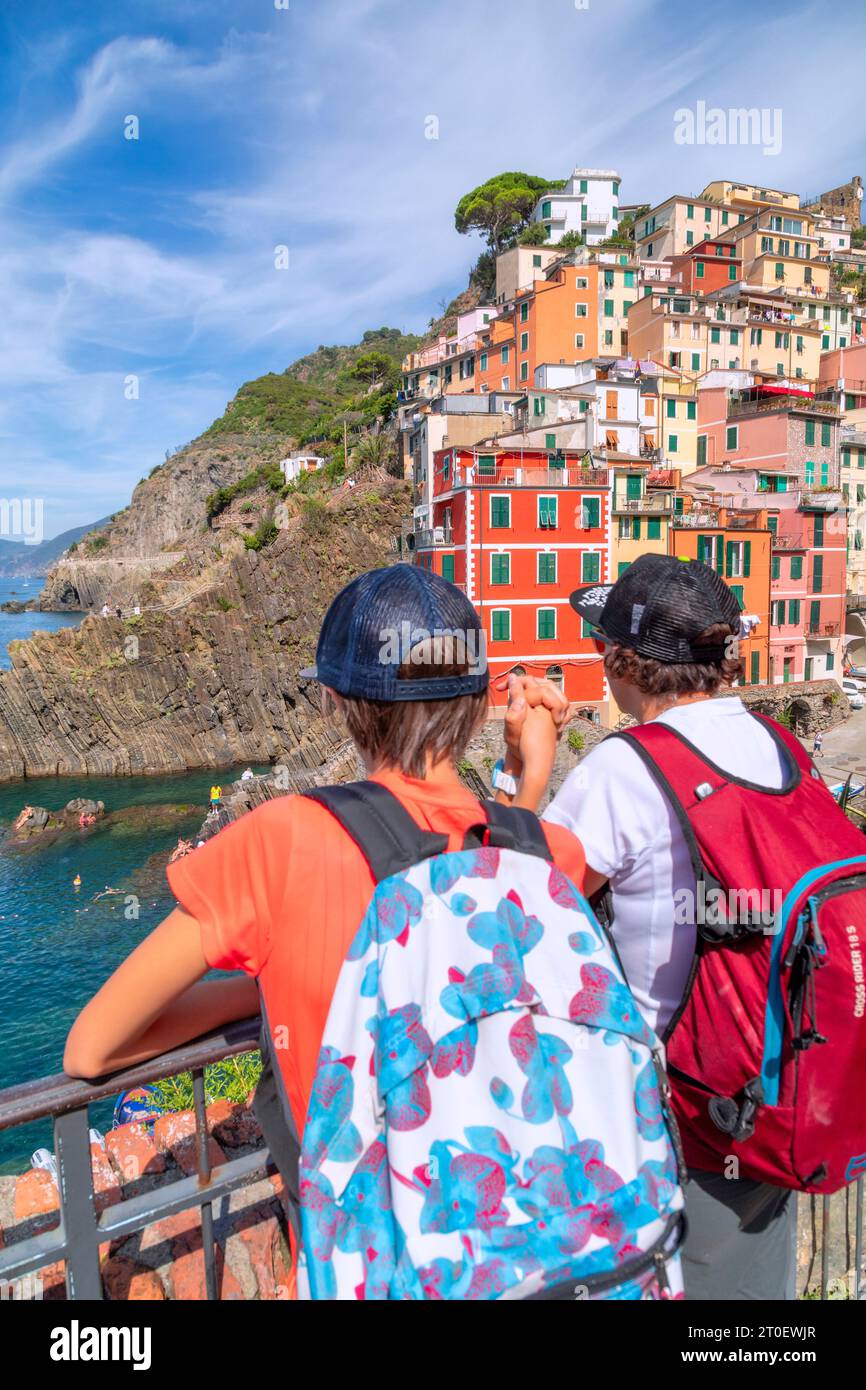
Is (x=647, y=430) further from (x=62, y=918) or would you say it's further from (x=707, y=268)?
(x=62, y=918)

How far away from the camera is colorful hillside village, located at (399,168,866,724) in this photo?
26719mm

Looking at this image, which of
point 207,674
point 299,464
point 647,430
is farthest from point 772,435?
point 299,464

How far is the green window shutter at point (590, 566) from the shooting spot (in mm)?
27156

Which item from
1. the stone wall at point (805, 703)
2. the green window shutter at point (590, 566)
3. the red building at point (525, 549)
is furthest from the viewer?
the stone wall at point (805, 703)

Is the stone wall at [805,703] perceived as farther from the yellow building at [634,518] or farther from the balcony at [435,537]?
the balcony at [435,537]

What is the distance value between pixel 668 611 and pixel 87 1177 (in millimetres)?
2113

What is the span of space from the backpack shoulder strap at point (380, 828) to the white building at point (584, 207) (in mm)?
65786

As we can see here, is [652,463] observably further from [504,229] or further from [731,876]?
[504,229]

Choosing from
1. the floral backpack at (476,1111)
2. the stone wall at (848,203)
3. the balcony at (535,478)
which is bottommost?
the floral backpack at (476,1111)

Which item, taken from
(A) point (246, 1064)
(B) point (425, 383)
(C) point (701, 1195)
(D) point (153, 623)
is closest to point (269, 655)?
(D) point (153, 623)

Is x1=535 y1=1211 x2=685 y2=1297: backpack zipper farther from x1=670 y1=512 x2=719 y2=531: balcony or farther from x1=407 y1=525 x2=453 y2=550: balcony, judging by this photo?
x1=670 y1=512 x2=719 y2=531: balcony

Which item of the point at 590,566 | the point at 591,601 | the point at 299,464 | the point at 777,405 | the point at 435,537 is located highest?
the point at 299,464

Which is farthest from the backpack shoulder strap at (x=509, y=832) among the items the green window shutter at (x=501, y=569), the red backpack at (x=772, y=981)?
the green window shutter at (x=501, y=569)

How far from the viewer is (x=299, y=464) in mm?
60469
